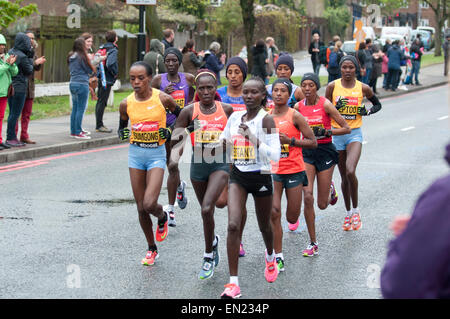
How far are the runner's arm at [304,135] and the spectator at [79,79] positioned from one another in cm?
874

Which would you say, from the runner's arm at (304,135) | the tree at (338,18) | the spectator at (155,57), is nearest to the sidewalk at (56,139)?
the spectator at (155,57)

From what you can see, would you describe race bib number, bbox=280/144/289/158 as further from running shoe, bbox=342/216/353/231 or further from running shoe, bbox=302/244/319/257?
running shoe, bbox=342/216/353/231

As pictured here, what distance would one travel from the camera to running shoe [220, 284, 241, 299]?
6.19 m

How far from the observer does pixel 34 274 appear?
6.87 metres

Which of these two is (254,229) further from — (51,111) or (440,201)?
(51,111)

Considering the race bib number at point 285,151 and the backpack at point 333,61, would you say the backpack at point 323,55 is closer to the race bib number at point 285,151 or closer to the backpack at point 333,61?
the backpack at point 333,61

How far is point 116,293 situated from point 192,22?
35.9 metres

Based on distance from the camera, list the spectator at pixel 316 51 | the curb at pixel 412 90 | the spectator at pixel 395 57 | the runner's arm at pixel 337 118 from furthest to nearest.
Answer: the spectator at pixel 395 57, the spectator at pixel 316 51, the curb at pixel 412 90, the runner's arm at pixel 337 118

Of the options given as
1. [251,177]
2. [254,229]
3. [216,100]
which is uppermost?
[216,100]

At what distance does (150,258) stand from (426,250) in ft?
17.4

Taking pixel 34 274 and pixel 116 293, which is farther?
pixel 34 274

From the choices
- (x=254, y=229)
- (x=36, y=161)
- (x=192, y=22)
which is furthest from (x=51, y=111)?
(x=192, y=22)

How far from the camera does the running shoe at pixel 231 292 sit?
6.19 meters
